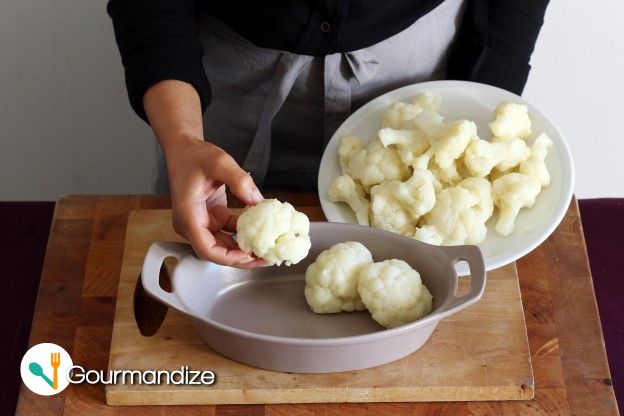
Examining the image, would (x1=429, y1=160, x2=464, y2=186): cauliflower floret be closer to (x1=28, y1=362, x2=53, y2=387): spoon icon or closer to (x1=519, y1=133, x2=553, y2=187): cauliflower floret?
(x1=519, y1=133, x2=553, y2=187): cauliflower floret

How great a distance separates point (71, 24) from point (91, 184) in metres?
0.41

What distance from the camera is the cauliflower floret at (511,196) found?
3.72 feet

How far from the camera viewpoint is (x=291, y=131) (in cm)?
137

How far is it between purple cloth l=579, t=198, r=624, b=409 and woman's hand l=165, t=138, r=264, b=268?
2.01 feet

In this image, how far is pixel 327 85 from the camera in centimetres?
128

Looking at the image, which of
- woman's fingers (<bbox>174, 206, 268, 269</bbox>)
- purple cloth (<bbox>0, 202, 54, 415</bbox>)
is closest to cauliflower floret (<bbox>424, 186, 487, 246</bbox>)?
woman's fingers (<bbox>174, 206, 268, 269</bbox>)

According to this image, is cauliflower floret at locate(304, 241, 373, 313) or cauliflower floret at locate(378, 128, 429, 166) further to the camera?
cauliflower floret at locate(378, 128, 429, 166)

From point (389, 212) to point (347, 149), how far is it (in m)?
0.12

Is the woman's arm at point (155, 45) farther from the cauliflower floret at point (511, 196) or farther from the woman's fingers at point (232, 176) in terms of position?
the cauliflower floret at point (511, 196)

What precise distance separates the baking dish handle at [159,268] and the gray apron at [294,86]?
288 millimetres

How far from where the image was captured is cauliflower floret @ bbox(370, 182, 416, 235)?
1.14m

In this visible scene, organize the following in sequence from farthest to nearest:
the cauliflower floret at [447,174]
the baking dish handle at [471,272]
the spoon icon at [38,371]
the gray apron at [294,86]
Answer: the gray apron at [294,86] < the cauliflower floret at [447,174] < the spoon icon at [38,371] < the baking dish handle at [471,272]

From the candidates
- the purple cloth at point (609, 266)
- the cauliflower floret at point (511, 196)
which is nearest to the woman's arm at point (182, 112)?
the cauliflower floret at point (511, 196)

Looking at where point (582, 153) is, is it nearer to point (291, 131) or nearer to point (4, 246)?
point (291, 131)
